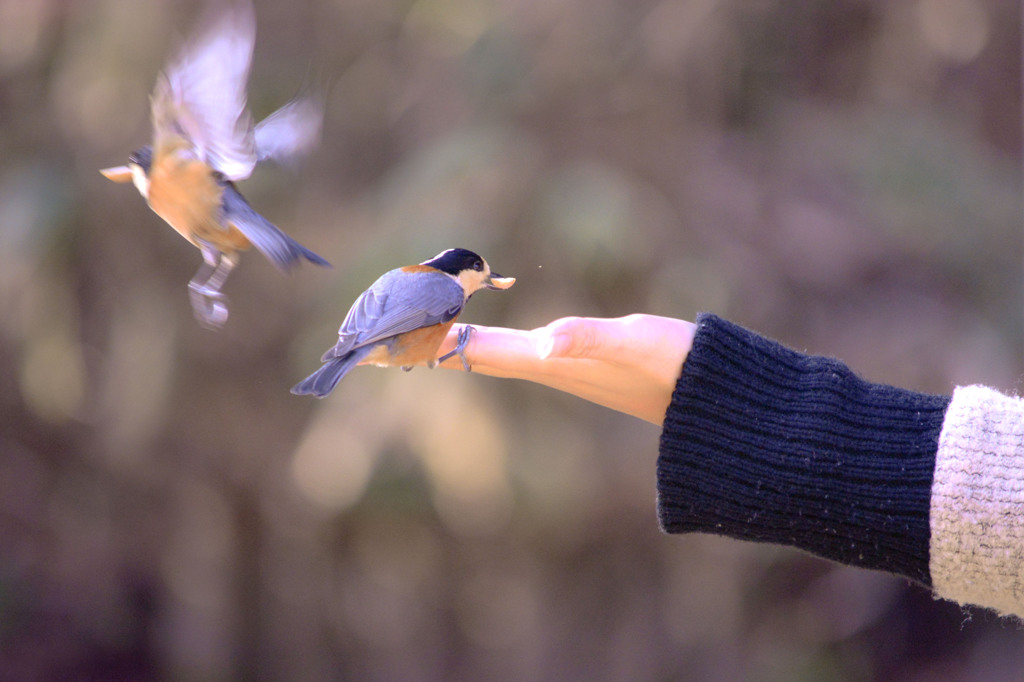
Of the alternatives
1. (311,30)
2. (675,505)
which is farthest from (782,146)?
(675,505)

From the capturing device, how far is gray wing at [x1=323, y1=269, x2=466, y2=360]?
7.66ft

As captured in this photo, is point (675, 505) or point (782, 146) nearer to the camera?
point (675, 505)

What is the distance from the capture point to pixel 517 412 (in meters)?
4.52

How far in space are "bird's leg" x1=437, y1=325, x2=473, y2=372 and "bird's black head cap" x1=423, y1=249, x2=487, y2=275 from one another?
18 centimetres

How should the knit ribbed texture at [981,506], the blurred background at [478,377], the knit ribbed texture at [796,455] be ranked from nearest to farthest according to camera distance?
1. the knit ribbed texture at [981,506]
2. the knit ribbed texture at [796,455]
3. the blurred background at [478,377]

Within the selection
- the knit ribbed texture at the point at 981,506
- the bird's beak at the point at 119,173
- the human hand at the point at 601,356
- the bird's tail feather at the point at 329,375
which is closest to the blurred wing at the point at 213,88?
the bird's beak at the point at 119,173

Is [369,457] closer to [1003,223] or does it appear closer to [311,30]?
[311,30]

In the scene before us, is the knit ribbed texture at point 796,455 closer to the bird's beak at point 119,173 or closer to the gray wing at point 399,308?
the gray wing at point 399,308

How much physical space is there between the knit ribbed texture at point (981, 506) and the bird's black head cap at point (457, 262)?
1331 millimetres

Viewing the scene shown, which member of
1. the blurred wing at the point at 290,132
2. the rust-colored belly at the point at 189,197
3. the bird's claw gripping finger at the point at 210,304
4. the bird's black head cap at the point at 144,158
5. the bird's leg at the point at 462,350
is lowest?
the bird's claw gripping finger at the point at 210,304

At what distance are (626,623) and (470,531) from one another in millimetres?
1109

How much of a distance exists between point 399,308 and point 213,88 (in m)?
0.74

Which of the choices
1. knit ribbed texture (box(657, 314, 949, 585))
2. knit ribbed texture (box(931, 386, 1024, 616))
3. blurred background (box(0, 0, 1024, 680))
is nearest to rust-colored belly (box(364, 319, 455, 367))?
knit ribbed texture (box(657, 314, 949, 585))

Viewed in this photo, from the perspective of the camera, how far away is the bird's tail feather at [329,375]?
2047 mm
